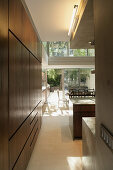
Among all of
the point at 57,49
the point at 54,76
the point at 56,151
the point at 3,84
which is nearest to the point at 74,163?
the point at 56,151

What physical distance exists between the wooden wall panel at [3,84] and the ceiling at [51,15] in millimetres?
1203

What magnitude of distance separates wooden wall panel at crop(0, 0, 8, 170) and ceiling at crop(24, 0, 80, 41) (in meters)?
1.20

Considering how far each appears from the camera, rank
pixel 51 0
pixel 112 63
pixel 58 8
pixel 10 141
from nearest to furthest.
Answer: pixel 112 63
pixel 10 141
pixel 51 0
pixel 58 8

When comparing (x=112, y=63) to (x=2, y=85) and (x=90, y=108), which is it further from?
(x=90, y=108)

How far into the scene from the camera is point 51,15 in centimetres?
272

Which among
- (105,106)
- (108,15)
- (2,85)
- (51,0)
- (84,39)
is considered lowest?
(105,106)

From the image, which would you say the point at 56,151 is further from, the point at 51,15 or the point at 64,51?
the point at 64,51

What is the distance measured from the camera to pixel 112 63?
918mm

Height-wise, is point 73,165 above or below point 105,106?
below

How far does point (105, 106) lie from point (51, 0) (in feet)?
6.56

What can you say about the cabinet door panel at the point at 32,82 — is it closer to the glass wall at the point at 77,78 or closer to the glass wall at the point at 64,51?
the glass wall at the point at 64,51

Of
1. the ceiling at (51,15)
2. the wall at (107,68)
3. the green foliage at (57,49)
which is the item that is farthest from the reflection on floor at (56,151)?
the green foliage at (57,49)

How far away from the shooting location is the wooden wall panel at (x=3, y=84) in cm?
123

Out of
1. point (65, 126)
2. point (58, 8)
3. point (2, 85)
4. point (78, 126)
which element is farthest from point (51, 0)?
point (65, 126)
